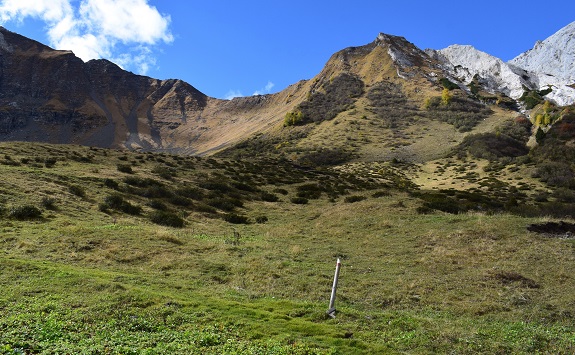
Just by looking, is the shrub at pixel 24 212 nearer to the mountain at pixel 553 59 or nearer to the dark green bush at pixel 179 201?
the dark green bush at pixel 179 201

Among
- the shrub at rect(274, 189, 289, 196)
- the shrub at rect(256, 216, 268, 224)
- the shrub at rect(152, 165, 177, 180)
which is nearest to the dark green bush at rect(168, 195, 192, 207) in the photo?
the shrub at rect(256, 216, 268, 224)

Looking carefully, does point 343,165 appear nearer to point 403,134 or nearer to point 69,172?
point 403,134

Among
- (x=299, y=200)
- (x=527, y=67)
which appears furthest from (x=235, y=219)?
(x=527, y=67)

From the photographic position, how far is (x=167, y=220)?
28641 millimetres

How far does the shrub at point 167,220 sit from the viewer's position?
2816 cm

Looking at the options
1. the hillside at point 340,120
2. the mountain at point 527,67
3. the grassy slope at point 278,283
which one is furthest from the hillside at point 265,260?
the mountain at point 527,67

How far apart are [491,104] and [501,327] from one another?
130692mm

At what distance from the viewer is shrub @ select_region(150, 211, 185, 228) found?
28156 millimetres

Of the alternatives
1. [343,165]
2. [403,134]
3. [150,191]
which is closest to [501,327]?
[150,191]

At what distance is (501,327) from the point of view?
1169 cm

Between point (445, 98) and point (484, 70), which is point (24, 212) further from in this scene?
point (484, 70)

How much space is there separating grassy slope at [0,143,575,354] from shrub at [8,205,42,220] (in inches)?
25.1

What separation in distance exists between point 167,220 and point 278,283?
15060 millimetres

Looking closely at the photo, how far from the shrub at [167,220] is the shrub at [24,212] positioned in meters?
7.24
